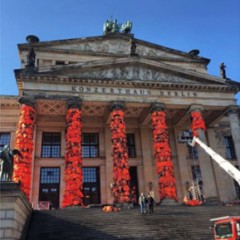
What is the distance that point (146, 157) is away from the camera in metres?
31.1

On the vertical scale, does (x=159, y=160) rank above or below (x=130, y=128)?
below

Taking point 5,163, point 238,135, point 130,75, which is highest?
point 130,75

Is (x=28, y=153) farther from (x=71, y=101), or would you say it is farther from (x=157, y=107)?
(x=157, y=107)

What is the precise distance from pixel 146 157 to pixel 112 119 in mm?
7245

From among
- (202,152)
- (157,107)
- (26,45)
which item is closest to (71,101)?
(157,107)

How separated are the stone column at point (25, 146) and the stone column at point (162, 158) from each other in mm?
10255

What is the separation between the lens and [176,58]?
114ft

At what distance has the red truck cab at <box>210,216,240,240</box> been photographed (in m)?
12.6

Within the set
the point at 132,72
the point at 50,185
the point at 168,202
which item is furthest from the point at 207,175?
the point at 50,185

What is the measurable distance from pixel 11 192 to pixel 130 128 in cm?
1930

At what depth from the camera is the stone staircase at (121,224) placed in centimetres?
1636

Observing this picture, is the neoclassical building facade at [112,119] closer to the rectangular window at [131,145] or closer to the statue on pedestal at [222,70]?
the rectangular window at [131,145]

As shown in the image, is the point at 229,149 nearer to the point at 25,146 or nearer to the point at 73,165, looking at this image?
the point at 73,165

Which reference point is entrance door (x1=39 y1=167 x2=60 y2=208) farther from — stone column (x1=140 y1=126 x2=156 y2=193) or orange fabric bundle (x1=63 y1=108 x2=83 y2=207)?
stone column (x1=140 y1=126 x2=156 y2=193)
